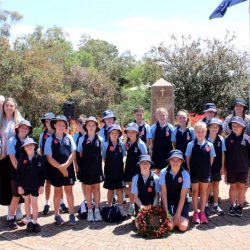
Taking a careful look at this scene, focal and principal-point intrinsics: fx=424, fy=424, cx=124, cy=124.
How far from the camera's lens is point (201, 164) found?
7.15 m

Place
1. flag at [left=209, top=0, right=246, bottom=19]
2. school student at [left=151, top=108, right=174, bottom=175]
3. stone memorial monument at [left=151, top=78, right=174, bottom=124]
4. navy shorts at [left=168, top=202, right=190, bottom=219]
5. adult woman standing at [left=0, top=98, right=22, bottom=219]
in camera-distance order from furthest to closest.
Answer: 1. stone memorial monument at [left=151, top=78, right=174, bottom=124]
2. flag at [left=209, top=0, right=246, bottom=19]
3. school student at [left=151, top=108, right=174, bottom=175]
4. adult woman standing at [left=0, top=98, right=22, bottom=219]
5. navy shorts at [left=168, top=202, right=190, bottom=219]

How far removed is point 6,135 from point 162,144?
9.33ft

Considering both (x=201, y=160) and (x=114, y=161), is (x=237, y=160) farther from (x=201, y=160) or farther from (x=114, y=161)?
(x=114, y=161)

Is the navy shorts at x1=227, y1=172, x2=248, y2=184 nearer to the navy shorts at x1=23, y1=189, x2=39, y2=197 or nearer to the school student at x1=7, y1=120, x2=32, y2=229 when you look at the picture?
the navy shorts at x1=23, y1=189, x2=39, y2=197

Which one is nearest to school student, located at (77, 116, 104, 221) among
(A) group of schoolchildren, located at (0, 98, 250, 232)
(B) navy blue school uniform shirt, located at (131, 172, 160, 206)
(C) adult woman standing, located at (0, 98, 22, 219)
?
(A) group of schoolchildren, located at (0, 98, 250, 232)

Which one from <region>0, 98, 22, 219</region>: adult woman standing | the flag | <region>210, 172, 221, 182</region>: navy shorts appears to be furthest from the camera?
the flag

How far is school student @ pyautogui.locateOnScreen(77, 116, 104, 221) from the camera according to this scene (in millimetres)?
7203

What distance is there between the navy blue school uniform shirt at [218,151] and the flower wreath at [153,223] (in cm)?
156

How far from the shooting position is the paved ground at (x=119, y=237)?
6.04 metres

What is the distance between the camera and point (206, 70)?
24.1 metres

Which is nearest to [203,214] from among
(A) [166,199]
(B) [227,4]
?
(A) [166,199]

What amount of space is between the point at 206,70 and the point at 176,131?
16.9 meters

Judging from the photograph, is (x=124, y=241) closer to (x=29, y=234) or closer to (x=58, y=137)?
(x=29, y=234)

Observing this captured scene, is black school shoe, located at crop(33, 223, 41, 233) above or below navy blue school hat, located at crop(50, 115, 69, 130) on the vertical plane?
below
